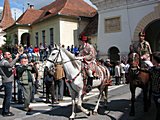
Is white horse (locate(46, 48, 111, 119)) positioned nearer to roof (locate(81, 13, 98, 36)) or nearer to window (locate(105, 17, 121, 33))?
window (locate(105, 17, 121, 33))

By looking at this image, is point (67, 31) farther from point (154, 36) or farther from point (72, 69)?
point (72, 69)

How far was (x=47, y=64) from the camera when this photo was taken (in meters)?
7.54

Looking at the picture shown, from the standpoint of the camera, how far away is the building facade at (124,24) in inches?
779

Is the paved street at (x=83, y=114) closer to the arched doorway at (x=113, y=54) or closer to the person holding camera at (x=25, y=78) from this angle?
the person holding camera at (x=25, y=78)

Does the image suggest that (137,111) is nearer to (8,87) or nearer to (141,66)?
(141,66)

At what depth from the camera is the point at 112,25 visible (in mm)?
22109

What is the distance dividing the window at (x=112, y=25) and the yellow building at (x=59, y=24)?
7088 mm

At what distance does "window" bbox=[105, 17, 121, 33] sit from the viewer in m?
21.7

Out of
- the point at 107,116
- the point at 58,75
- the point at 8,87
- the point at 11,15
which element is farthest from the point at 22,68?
the point at 11,15

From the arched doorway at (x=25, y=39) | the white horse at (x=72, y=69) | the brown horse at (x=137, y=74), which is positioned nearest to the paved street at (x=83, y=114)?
the brown horse at (x=137, y=74)

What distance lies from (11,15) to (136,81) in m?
63.9

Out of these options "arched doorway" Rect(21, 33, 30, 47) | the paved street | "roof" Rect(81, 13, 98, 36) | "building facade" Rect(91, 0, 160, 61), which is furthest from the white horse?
"arched doorway" Rect(21, 33, 30, 47)

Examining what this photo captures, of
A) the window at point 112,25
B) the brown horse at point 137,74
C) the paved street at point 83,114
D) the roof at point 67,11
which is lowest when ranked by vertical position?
the paved street at point 83,114

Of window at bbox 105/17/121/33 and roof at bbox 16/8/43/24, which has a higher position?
roof at bbox 16/8/43/24
